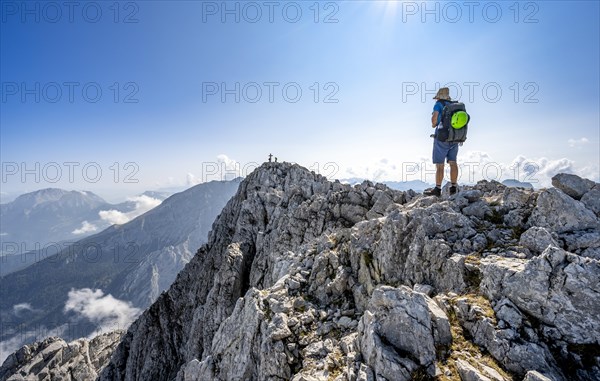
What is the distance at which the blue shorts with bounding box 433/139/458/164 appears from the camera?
58.3 feet

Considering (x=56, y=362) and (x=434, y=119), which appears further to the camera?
(x=56, y=362)

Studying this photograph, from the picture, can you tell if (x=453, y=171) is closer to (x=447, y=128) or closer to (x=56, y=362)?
(x=447, y=128)

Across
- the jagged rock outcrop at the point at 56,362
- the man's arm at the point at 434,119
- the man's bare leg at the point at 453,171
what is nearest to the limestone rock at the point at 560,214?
the man's bare leg at the point at 453,171

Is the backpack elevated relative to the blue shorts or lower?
elevated

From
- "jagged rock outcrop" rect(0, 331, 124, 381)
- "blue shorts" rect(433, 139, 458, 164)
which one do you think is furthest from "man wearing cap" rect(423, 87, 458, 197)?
"jagged rock outcrop" rect(0, 331, 124, 381)

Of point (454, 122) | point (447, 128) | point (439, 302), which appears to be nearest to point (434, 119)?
point (447, 128)

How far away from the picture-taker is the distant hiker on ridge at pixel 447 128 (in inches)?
662

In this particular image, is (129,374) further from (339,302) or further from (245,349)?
(339,302)

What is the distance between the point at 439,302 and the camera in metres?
11.4

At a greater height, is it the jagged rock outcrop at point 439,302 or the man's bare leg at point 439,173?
the man's bare leg at point 439,173

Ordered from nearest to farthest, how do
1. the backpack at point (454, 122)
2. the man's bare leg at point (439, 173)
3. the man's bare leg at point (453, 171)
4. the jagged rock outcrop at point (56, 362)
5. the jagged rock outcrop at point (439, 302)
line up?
the jagged rock outcrop at point (439, 302) < the backpack at point (454, 122) < the man's bare leg at point (453, 171) < the man's bare leg at point (439, 173) < the jagged rock outcrop at point (56, 362)

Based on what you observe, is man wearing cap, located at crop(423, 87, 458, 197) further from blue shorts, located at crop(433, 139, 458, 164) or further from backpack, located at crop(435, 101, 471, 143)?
backpack, located at crop(435, 101, 471, 143)

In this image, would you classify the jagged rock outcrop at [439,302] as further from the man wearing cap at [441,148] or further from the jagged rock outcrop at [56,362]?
the jagged rock outcrop at [56,362]

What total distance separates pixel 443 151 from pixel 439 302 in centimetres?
980
